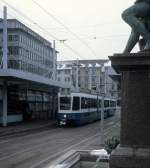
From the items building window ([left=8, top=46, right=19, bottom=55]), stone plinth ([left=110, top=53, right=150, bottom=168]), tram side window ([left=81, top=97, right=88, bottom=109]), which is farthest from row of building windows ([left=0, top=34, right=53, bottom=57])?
stone plinth ([left=110, top=53, right=150, bottom=168])

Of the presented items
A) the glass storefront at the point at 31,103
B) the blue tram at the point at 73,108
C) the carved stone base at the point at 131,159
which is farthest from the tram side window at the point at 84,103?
the carved stone base at the point at 131,159

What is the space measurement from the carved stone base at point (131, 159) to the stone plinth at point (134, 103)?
2 centimetres

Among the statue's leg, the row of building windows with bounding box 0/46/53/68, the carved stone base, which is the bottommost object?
the carved stone base

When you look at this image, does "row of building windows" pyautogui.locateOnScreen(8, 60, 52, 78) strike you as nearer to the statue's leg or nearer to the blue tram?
the blue tram

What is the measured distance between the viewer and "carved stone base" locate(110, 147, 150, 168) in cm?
813

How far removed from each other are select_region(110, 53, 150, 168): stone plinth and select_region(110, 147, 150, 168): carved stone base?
Result: 2 cm

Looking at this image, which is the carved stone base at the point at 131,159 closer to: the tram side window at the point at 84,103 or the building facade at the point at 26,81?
the building facade at the point at 26,81

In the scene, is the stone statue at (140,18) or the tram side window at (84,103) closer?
the stone statue at (140,18)

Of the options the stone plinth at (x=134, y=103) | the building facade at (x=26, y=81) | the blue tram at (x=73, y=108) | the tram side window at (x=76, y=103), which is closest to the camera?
the stone plinth at (x=134, y=103)

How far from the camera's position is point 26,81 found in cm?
4084

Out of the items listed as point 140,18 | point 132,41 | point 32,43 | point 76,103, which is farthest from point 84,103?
→ point 32,43

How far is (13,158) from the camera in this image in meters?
17.5

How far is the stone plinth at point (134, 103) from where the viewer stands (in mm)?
8320

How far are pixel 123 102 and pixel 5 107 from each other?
28742mm
